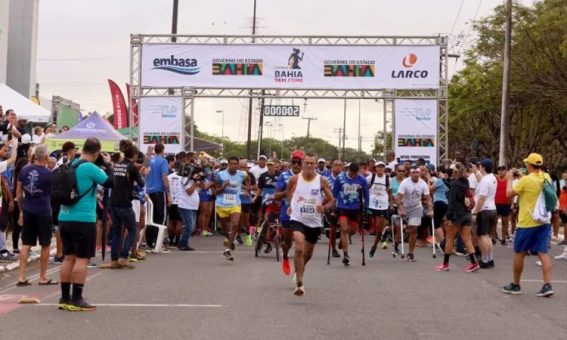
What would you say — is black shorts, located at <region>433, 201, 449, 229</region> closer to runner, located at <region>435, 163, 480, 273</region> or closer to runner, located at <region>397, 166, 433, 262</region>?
runner, located at <region>397, 166, 433, 262</region>

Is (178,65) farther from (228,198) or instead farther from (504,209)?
(228,198)

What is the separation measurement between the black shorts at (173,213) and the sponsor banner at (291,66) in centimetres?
1029

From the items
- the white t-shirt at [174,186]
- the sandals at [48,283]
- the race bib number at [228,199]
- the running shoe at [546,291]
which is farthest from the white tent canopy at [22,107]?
the running shoe at [546,291]

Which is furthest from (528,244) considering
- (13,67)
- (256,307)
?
(13,67)

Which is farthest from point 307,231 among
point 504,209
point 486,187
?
point 504,209

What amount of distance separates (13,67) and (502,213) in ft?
140

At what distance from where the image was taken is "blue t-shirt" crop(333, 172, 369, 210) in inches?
602

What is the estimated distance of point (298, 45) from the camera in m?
28.2

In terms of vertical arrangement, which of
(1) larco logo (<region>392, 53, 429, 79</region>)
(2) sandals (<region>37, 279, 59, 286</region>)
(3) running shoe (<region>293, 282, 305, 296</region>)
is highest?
(1) larco logo (<region>392, 53, 429, 79</region>)

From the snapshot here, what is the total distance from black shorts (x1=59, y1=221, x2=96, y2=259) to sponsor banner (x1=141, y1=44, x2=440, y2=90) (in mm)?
18794

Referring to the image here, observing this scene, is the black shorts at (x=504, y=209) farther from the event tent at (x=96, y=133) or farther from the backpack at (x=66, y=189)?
the backpack at (x=66, y=189)

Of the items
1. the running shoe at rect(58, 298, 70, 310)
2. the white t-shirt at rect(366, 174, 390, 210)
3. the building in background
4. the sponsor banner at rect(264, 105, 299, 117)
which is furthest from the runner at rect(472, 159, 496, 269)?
the building in background

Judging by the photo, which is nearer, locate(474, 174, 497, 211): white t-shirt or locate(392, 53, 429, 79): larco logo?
locate(474, 174, 497, 211): white t-shirt

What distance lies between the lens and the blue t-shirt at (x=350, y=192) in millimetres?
15281
